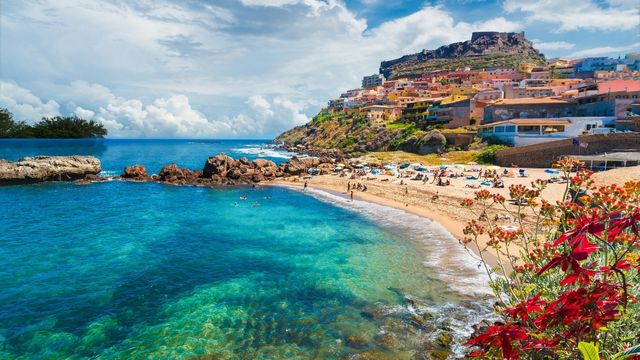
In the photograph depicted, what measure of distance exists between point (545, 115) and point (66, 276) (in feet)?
277

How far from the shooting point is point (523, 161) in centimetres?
5625

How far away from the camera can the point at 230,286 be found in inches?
779

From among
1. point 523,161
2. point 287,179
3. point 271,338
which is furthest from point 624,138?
Answer: point 271,338

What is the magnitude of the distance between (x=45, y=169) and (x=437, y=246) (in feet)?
199

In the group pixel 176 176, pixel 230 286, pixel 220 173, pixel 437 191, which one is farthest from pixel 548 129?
pixel 176 176

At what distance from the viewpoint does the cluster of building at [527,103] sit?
61.5 meters

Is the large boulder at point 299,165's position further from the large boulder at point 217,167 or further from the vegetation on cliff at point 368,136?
the vegetation on cliff at point 368,136

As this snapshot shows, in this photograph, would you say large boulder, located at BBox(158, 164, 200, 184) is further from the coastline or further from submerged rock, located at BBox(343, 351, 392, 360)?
submerged rock, located at BBox(343, 351, 392, 360)

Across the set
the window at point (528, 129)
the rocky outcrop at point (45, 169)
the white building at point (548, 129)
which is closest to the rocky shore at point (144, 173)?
the rocky outcrop at point (45, 169)

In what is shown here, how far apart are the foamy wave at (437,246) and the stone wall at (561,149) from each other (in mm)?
30834

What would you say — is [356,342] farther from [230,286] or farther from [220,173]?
[220,173]

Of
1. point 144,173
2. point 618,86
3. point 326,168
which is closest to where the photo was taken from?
point 144,173

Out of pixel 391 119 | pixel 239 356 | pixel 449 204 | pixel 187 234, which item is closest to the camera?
pixel 239 356

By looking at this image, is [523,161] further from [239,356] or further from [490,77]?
[490,77]
